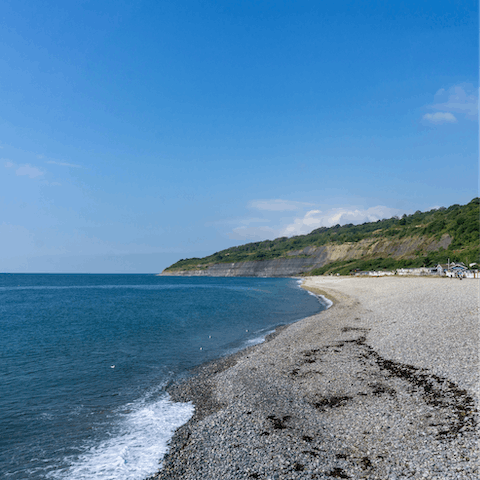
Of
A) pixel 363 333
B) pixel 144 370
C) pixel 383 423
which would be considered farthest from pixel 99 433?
pixel 363 333

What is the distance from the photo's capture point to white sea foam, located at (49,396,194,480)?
1035 cm

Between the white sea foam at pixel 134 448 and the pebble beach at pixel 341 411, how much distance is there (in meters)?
0.60

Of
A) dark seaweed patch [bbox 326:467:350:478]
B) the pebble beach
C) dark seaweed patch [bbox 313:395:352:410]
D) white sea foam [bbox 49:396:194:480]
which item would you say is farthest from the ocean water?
dark seaweed patch [bbox 313:395:352:410]

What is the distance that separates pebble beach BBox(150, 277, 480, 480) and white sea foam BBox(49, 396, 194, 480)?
0.60 m

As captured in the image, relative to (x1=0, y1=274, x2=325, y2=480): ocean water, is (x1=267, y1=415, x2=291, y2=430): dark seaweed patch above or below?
above

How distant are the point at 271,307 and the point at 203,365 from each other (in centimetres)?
3272

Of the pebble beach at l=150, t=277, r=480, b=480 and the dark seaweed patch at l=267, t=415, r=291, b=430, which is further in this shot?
the dark seaweed patch at l=267, t=415, r=291, b=430

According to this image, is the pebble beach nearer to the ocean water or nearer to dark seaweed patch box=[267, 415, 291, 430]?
dark seaweed patch box=[267, 415, 291, 430]

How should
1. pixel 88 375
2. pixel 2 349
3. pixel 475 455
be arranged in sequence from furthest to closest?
pixel 2 349 → pixel 88 375 → pixel 475 455

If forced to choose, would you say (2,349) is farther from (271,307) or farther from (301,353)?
(271,307)

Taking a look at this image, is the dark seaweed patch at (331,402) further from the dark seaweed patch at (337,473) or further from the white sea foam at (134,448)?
the white sea foam at (134,448)

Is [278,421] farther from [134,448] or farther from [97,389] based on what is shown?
[97,389]

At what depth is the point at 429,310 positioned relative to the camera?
29.7m

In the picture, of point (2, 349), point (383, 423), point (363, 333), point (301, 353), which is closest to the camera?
point (383, 423)
